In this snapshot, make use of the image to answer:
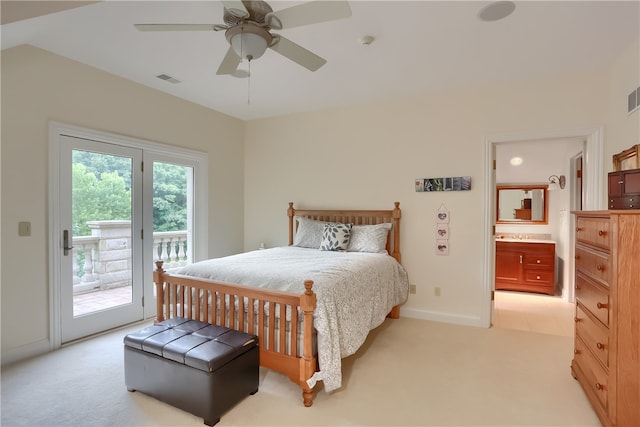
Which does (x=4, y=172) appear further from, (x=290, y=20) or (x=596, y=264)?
(x=596, y=264)

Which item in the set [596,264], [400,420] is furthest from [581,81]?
[400,420]

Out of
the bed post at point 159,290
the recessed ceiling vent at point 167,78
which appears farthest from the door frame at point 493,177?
the recessed ceiling vent at point 167,78

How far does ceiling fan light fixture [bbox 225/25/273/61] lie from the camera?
1.95 meters

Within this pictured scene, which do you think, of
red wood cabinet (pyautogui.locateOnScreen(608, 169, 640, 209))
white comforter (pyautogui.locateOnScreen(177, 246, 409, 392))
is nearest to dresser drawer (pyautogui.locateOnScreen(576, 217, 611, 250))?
A: red wood cabinet (pyautogui.locateOnScreen(608, 169, 640, 209))

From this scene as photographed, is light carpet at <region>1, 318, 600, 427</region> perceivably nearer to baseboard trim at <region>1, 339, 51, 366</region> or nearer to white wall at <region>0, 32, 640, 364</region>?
baseboard trim at <region>1, 339, 51, 366</region>

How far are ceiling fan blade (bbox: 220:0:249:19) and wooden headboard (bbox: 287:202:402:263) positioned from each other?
Result: 2600mm

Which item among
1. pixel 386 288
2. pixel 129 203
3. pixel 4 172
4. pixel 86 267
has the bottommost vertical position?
pixel 386 288

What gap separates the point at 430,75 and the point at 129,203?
3356mm

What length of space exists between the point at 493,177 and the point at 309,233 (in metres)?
2.15

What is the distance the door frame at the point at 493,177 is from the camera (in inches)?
121

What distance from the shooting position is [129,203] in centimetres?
350

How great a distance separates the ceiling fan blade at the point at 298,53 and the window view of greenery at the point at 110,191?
225 centimetres

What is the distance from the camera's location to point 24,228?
2.71 meters

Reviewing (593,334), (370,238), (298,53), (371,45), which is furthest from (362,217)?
(593,334)
